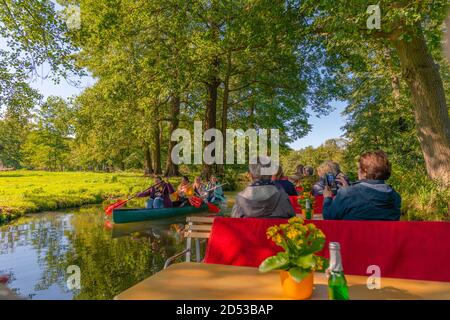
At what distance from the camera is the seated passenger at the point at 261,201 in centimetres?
421

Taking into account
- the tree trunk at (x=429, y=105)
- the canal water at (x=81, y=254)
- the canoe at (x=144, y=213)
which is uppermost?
the tree trunk at (x=429, y=105)

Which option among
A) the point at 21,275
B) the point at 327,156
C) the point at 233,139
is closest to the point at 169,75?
the point at 21,275

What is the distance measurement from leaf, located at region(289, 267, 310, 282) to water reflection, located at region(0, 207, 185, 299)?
4114mm

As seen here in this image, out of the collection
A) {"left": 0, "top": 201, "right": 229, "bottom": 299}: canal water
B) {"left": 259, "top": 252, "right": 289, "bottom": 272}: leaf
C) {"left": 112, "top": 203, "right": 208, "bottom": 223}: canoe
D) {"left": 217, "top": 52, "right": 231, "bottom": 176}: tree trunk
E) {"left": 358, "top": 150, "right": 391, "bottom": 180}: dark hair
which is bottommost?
{"left": 0, "top": 201, "right": 229, "bottom": 299}: canal water

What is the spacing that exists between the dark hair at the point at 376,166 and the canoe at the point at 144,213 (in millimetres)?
8843

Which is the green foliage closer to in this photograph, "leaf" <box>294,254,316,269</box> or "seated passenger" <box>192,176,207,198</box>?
"leaf" <box>294,254,316,269</box>

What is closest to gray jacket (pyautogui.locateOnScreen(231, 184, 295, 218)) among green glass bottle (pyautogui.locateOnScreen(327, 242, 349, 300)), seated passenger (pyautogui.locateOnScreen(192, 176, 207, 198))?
green glass bottle (pyautogui.locateOnScreen(327, 242, 349, 300))

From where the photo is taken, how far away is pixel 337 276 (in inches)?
77.1

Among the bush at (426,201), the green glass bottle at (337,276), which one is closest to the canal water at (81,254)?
the green glass bottle at (337,276)

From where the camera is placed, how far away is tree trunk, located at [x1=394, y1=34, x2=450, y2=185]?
32.4 feet

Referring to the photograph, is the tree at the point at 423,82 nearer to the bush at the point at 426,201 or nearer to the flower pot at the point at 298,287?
the bush at the point at 426,201

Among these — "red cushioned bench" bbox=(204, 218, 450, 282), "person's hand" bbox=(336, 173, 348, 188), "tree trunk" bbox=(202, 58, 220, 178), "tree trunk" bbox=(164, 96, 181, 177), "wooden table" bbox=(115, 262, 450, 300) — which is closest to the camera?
"wooden table" bbox=(115, 262, 450, 300)
